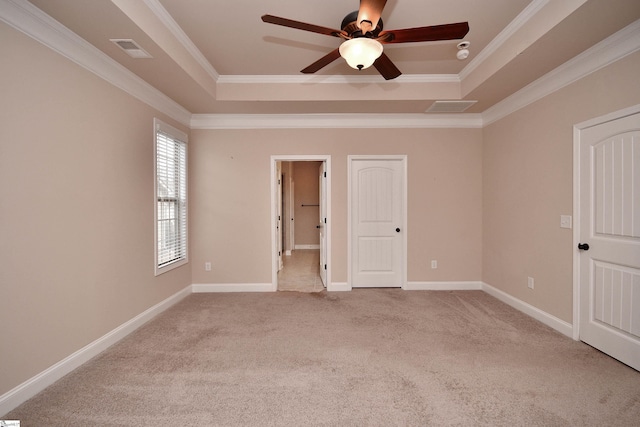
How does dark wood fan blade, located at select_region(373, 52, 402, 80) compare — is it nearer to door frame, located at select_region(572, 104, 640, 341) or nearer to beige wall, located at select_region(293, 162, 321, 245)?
door frame, located at select_region(572, 104, 640, 341)

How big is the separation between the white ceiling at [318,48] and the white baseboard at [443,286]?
8.42ft

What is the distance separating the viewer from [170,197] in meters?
3.64

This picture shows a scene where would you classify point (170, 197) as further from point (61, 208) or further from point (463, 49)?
point (463, 49)

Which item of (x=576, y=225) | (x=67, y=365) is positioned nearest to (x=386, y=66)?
(x=576, y=225)

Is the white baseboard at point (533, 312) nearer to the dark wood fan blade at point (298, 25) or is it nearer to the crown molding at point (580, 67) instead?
the crown molding at point (580, 67)

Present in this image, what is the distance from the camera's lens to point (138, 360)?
7.59 ft

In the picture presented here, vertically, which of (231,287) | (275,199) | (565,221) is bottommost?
(231,287)

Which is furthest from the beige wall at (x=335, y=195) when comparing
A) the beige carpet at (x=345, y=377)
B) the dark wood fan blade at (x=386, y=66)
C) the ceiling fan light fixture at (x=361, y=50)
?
the ceiling fan light fixture at (x=361, y=50)

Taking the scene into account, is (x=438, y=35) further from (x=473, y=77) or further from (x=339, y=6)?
(x=473, y=77)

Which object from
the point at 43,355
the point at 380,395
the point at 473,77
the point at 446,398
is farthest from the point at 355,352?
the point at 473,77

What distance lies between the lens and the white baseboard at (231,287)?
13.6 ft

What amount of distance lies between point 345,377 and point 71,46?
332 centimetres

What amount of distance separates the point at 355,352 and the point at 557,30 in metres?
3.05

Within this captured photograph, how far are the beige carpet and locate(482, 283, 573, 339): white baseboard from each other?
0.32ft
